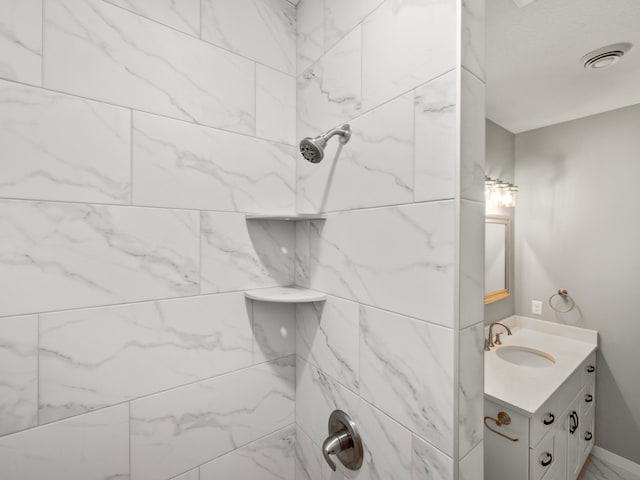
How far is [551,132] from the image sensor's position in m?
2.03

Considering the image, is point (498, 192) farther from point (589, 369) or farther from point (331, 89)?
point (331, 89)

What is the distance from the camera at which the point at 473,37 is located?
1.99ft

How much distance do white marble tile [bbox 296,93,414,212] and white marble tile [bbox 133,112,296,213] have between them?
156mm

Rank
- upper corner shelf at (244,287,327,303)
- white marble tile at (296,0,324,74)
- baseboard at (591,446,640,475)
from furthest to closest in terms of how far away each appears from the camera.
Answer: baseboard at (591,446,640,475) < white marble tile at (296,0,324,74) < upper corner shelf at (244,287,327,303)

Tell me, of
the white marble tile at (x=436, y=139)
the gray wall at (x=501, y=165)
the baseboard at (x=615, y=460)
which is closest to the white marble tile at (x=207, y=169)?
the white marble tile at (x=436, y=139)

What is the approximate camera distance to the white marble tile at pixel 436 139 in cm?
58

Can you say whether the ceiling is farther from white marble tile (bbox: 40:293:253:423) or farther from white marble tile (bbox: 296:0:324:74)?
white marble tile (bbox: 40:293:253:423)

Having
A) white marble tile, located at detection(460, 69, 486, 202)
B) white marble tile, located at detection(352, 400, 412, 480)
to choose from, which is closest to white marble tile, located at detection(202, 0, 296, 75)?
white marble tile, located at detection(460, 69, 486, 202)

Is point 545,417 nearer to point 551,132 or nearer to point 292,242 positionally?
point 292,242

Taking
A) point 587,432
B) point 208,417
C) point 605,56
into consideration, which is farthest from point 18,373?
point 587,432

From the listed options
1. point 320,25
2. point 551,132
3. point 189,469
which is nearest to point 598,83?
point 551,132

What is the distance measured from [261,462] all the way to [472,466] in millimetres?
765

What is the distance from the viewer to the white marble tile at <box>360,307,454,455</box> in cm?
60

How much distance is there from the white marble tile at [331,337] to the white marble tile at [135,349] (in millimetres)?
209
